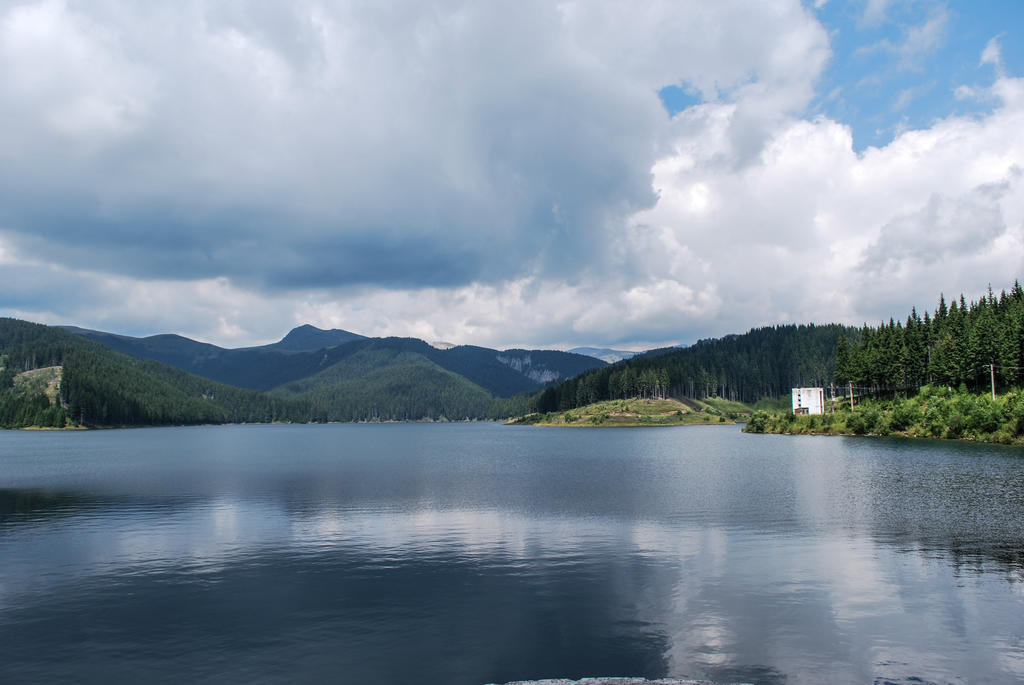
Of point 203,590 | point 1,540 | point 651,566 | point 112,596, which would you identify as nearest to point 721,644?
point 651,566

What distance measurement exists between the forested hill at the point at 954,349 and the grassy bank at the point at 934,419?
24.3 ft

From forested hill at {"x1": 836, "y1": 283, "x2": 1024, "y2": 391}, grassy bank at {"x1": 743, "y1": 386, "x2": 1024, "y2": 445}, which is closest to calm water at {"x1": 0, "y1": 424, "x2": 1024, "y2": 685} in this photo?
grassy bank at {"x1": 743, "y1": 386, "x2": 1024, "y2": 445}

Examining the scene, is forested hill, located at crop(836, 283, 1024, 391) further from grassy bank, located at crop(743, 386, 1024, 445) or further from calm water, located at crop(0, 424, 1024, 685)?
calm water, located at crop(0, 424, 1024, 685)

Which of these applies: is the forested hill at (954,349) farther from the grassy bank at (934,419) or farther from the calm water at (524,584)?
the calm water at (524,584)

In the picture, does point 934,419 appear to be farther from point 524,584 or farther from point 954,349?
point 524,584

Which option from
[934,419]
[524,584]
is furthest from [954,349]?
[524,584]

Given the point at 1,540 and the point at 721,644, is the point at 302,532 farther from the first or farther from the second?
the point at 721,644

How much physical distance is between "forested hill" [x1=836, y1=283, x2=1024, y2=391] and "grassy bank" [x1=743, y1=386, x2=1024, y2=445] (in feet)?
24.3

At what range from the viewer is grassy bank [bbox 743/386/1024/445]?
11350 cm

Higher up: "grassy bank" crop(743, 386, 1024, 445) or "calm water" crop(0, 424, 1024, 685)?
"grassy bank" crop(743, 386, 1024, 445)

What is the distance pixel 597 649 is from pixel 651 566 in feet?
41.3

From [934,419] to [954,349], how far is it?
1324 inches

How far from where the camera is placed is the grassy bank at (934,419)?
4469 inches

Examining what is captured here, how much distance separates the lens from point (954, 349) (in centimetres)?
15738
